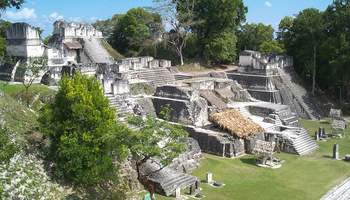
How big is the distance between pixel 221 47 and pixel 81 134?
79.1 ft

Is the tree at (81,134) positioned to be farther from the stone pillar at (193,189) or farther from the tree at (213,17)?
the tree at (213,17)

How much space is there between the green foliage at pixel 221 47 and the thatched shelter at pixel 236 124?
13.6m

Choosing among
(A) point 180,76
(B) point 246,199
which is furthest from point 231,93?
(B) point 246,199

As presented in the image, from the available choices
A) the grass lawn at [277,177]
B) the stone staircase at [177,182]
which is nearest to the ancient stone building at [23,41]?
the grass lawn at [277,177]

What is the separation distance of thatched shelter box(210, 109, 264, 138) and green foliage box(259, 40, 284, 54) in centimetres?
1577

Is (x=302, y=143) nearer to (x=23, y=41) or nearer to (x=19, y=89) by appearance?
(x=19, y=89)

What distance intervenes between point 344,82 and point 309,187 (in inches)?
696

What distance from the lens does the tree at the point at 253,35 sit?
41188 mm

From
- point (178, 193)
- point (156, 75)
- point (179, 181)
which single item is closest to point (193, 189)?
point (179, 181)

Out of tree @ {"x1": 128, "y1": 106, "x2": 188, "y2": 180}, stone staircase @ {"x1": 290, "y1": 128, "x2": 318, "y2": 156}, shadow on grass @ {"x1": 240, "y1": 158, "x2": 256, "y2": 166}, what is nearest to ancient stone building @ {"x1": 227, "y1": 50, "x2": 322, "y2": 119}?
stone staircase @ {"x1": 290, "y1": 128, "x2": 318, "y2": 156}

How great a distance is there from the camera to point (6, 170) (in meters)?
12.1

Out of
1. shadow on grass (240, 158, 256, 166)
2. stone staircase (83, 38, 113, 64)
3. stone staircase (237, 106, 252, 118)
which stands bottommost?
shadow on grass (240, 158, 256, 166)

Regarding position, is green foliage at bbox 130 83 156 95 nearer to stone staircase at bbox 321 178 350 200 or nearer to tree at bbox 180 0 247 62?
tree at bbox 180 0 247 62

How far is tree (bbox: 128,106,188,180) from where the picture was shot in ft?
47.4
